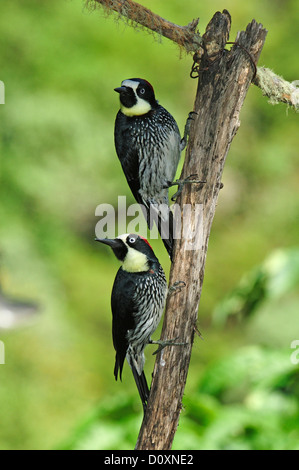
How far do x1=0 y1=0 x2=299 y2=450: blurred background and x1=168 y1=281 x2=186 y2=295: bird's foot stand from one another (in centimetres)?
241

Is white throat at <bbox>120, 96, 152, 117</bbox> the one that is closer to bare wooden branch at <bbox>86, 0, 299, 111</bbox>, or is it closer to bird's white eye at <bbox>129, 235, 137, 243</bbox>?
bare wooden branch at <bbox>86, 0, 299, 111</bbox>

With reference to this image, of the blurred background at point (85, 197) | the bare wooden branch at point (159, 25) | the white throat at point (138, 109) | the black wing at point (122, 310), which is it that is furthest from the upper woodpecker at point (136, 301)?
the blurred background at point (85, 197)

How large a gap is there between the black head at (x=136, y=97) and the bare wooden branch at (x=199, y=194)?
21cm

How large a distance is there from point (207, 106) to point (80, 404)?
3.03 meters

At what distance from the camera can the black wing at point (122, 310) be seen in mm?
2072

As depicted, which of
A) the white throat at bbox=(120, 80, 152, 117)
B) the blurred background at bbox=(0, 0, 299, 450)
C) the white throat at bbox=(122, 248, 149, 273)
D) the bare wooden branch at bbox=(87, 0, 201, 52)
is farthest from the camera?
the blurred background at bbox=(0, 0, 299, 450)

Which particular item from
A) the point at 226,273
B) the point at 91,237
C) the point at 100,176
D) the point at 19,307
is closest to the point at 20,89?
the point at 100,176

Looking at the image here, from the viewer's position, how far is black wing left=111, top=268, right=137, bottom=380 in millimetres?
2072

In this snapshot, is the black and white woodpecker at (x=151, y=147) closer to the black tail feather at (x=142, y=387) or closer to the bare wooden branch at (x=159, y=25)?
the bare wooden branch at (x=159, y=25)

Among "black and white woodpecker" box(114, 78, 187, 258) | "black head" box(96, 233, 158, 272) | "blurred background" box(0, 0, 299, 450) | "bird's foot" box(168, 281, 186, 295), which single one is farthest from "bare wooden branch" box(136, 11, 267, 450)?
"blurred background" box(0, 0, 299, 450)

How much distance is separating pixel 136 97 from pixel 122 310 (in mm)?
725

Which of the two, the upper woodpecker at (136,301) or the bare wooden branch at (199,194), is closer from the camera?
the bare wooden branch at (199,194)

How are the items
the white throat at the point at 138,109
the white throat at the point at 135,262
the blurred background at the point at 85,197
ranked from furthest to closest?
the blurred background at the point at 85,197 → the white throat at the point at 138,109 → the white throat at the point at 135,262

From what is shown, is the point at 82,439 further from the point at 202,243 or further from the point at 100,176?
the point at 100,176
